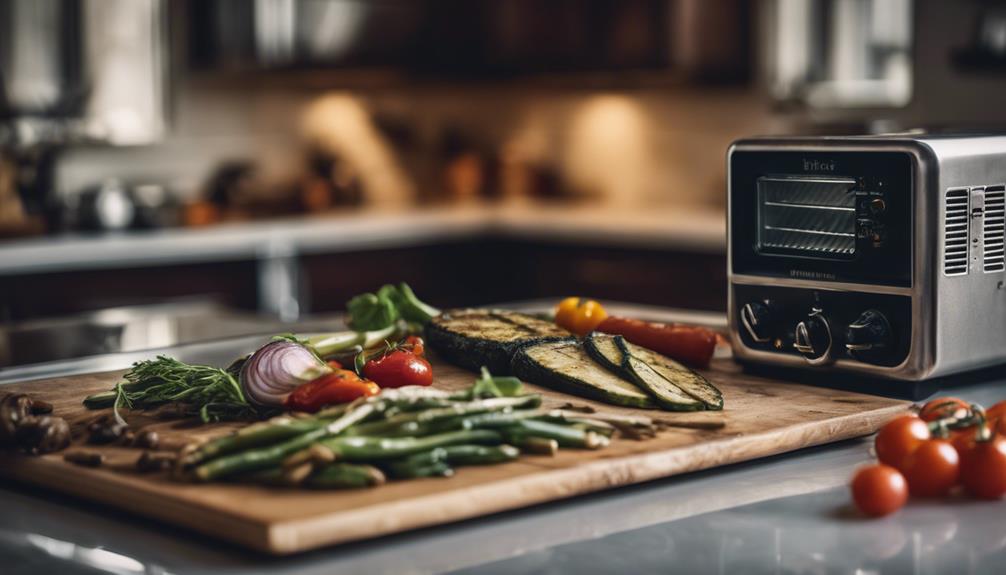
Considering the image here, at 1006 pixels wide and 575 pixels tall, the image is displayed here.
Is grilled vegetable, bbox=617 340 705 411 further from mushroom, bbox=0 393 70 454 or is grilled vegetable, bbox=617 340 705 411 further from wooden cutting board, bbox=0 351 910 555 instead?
mushroom, bbox=0 393 70 454

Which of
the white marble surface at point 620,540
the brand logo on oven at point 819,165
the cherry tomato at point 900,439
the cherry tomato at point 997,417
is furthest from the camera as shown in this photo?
the brand logo on oven at point 819,165

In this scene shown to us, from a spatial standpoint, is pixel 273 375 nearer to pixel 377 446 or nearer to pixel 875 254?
pixel 377 446

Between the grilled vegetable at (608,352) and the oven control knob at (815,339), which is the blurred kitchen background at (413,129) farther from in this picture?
the oven control knob at (815,339)

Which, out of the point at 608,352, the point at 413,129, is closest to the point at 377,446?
the point at 608,352

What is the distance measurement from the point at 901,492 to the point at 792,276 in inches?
30.7

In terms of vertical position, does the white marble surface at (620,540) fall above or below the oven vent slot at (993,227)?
below

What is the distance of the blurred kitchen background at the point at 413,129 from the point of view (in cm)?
507

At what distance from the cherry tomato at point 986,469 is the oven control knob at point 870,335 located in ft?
1.62

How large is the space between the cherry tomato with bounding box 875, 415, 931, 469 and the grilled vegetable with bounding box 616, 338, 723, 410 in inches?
14.4

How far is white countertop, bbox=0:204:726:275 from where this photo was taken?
490 cm

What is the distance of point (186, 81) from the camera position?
6.11 metres

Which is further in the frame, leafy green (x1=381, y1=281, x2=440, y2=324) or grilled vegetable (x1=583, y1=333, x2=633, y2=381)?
leafy green (x1=381, y1=281, x2=440, y2=324)

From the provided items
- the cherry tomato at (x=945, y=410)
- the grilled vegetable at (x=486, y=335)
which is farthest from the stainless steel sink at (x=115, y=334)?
the cherry tomato at (x=945, y=410)

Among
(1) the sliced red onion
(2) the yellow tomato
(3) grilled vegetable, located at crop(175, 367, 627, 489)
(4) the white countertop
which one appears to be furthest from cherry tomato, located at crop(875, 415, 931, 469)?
(4) the white countertop
